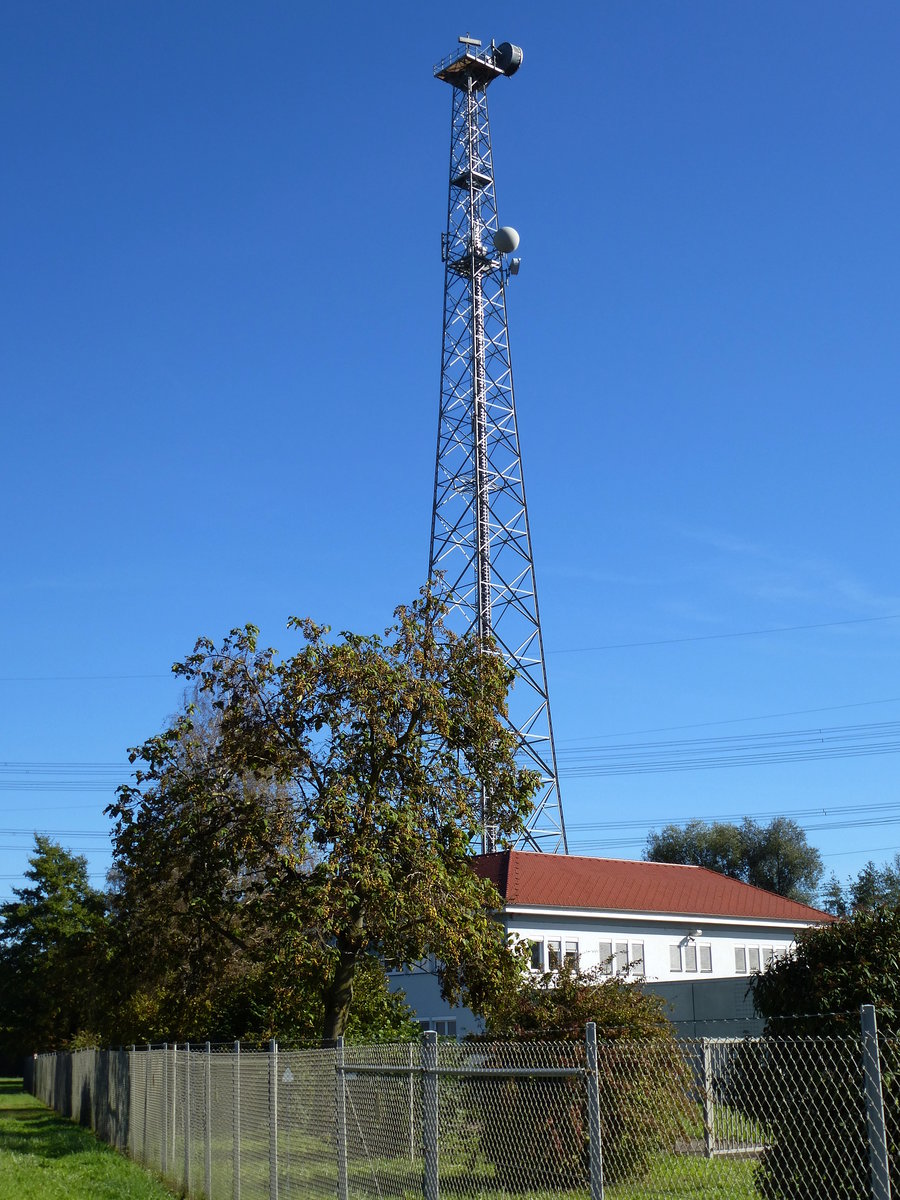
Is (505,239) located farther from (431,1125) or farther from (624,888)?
(431,1125)

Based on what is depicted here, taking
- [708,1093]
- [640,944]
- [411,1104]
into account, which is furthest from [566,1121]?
[640,944]

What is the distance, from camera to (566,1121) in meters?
9.80

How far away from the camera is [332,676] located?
19312 millimetres

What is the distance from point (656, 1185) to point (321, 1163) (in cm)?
339

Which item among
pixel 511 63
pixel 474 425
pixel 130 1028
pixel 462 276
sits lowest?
pixel 130 1028

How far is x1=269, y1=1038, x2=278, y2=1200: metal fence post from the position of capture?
35.3 ft

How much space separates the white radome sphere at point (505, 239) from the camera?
41.0 meters

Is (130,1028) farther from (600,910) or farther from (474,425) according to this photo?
(474,425)

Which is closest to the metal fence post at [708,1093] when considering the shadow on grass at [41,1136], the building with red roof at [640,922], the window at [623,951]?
the shadow on grass at [41,1136]

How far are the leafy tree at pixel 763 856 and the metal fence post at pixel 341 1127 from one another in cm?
6872

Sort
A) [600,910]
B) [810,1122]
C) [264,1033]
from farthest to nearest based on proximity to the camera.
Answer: [600,910] < [264,1033] < [810,1122]

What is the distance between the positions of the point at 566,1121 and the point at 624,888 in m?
31.9

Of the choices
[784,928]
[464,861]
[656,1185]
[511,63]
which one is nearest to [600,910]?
[784,928]

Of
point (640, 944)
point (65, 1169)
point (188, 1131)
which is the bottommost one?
point (65, 1169)
